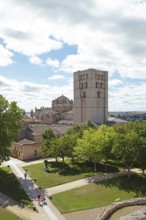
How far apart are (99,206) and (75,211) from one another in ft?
10.6

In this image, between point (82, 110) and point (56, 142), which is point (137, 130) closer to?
point (56, 142)

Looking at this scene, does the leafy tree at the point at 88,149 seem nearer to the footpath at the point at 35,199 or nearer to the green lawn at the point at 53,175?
the green lawn at the point at 53,175

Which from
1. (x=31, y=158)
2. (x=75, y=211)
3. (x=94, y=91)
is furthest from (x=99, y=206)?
(x=94, y=91)

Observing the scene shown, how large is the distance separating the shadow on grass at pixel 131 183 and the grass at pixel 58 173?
5243 millimetres

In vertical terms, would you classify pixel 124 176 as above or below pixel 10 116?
below

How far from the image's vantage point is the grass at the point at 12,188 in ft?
114

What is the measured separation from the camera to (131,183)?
4103cm

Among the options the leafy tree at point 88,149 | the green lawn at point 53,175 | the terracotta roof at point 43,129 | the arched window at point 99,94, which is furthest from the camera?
the arched window at point 99,94

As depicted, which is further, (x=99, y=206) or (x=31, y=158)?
(x=31, y=158)

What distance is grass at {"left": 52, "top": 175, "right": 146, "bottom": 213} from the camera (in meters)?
32.8

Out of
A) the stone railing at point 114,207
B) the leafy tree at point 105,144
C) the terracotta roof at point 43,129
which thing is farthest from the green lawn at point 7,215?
the terracotta roof at point 43,129

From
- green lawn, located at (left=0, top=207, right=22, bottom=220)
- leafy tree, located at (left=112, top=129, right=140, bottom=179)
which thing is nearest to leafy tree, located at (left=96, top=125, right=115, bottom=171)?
leafy tree, located at (left=112, top=129, right=140, bottom=179)

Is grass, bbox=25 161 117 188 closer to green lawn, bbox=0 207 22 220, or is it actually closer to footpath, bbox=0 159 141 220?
footpath, bbox=0 159 141 220

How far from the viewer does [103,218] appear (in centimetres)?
2716
